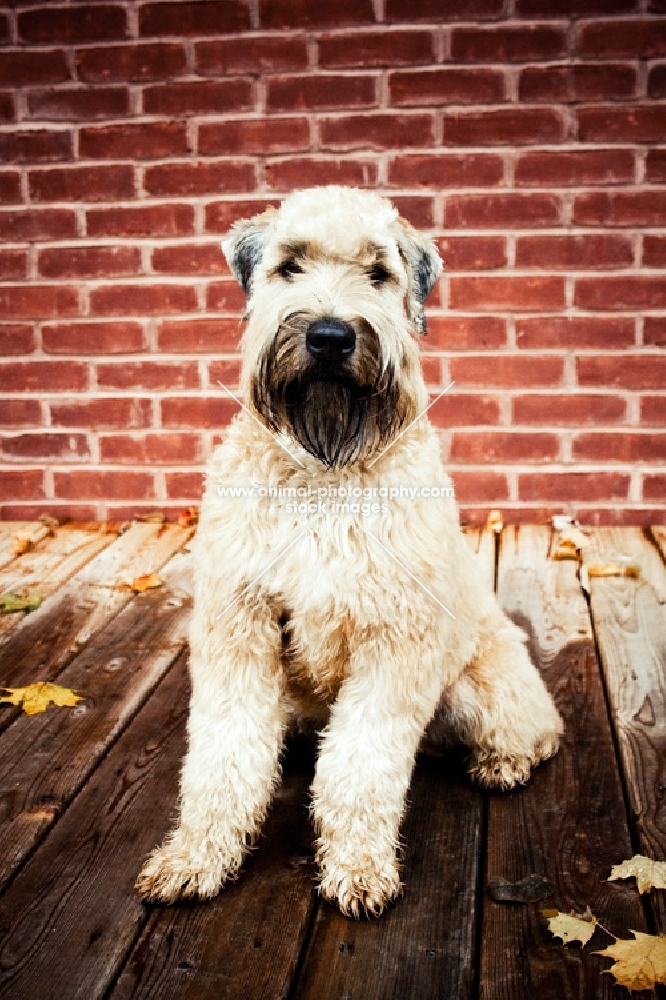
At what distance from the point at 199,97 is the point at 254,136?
31 cm

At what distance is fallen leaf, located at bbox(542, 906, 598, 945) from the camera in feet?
6.40

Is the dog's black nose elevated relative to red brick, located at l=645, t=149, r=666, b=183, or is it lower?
lower

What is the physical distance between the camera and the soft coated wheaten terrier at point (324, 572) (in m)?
Result: 2.11

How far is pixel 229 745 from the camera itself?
7.24 feet

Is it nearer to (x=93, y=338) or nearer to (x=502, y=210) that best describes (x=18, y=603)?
(x=93, y=338)

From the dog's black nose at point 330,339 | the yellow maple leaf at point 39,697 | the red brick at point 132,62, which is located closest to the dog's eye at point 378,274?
the dog's black nose at point 330,339

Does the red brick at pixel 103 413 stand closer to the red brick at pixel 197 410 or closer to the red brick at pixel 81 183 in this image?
the red brick at pixel 197 410

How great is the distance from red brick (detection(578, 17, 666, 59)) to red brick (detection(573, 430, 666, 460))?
1679mm

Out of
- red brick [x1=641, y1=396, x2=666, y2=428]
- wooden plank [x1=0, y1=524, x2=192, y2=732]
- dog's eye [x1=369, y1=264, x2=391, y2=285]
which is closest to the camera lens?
dog's eye [x1=369, y1=264, x2=391, y2=285]

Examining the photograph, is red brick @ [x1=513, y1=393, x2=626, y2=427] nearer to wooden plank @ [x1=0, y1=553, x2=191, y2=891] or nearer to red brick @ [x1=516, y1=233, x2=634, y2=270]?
red brick @ [x1=516, y1=233, x2=634, y2=270]

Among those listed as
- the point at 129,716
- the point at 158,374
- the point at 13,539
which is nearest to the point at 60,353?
the point at 158,374

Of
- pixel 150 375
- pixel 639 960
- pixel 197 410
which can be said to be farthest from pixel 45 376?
pixel 639 960

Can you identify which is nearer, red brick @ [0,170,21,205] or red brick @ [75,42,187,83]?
red brick @ [75,42,187,83]

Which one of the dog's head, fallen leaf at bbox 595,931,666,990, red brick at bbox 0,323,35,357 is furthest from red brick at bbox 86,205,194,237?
fallen leaf at bbox 595,931,666,990
